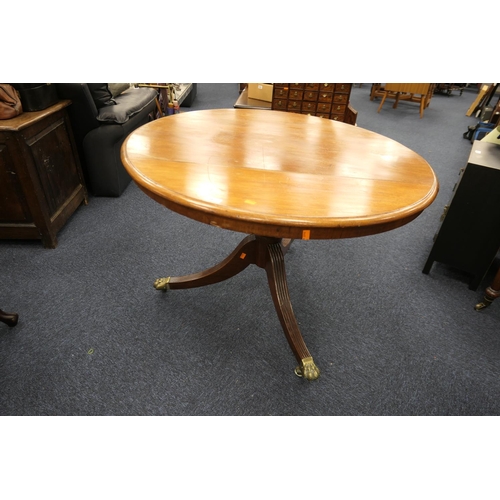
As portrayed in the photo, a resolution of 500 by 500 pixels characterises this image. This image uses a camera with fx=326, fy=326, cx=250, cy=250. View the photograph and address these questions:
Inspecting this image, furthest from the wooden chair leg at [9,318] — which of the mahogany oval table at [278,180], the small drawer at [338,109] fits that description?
the small drawer at [338,109]

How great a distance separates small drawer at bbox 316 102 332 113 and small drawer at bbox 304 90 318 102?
7cm

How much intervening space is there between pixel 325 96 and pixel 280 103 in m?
0.44

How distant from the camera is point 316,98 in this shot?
10.2ft

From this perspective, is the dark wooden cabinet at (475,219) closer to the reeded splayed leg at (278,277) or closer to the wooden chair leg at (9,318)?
the reeded splayed leg at (278,277)

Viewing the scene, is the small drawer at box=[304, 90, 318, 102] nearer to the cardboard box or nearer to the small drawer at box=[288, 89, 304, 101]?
the small drawer at box=[288, 89, 304, 101]

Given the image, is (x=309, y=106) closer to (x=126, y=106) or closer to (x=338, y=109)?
(x=338, y=109)

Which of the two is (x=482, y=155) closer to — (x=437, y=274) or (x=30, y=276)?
(x=437, y=274)

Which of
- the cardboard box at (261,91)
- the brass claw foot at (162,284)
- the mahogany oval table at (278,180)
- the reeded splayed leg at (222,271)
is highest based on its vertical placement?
the mahogany oval table at (278,180)

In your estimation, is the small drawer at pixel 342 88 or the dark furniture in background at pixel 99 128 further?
the small drawer at pixel 342 88

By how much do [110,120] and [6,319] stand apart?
4.35 ft

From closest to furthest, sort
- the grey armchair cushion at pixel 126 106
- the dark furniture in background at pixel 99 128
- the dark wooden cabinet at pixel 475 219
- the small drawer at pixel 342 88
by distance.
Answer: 1. the dark wooden cabinet at pixel 475 219
2. the dark furniture in background at pixel 99 128
3. the grey armchair cushion at pixel 126 106
4. the small drawer at pixel 342 88

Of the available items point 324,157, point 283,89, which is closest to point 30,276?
point 324,157

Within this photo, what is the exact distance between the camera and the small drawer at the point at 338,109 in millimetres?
3061

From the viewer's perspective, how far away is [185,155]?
940mm
